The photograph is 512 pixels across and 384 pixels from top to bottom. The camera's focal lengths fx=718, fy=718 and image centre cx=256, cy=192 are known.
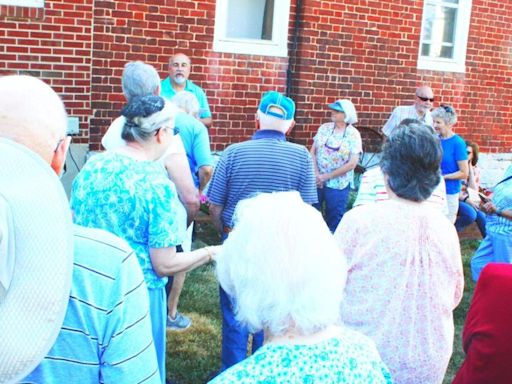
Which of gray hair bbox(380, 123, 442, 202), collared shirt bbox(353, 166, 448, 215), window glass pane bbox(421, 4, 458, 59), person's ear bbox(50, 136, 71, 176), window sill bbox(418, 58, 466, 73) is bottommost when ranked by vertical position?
collared shirt bbox(353, 166, 448, 215)

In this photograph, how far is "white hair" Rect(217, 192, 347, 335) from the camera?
6.37 ft

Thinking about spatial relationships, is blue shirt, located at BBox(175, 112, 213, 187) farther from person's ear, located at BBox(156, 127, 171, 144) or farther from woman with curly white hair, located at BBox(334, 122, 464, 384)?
woman with curly white hair, located at BBox(334, 122, 464, 384)

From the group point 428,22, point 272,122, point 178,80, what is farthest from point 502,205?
point 428,22

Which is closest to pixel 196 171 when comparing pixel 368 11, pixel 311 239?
pixel 311 239

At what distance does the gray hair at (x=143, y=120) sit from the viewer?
335cm

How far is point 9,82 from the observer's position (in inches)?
72.0

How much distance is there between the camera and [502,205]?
5.02 meters

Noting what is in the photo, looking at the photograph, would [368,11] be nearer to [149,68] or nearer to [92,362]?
[149,68]

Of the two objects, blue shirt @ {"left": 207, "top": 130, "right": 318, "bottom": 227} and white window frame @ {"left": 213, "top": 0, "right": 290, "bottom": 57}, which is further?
white window frame @ {"left": 213, "top": 0, "right": 290, "bottom": 57}

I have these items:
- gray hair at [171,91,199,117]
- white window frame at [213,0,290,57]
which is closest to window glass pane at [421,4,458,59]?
white window frame at [213,0,290,57]

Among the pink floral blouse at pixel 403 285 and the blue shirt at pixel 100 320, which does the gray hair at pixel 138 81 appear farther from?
the blue shirt at pixel 100 320

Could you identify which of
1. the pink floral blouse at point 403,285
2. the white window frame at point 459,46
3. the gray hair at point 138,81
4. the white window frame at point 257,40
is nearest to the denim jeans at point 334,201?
the white window frame at point 257,40

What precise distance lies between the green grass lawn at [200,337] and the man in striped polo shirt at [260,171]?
0.40 meters

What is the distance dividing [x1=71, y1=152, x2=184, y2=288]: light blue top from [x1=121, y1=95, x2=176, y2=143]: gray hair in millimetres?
202
